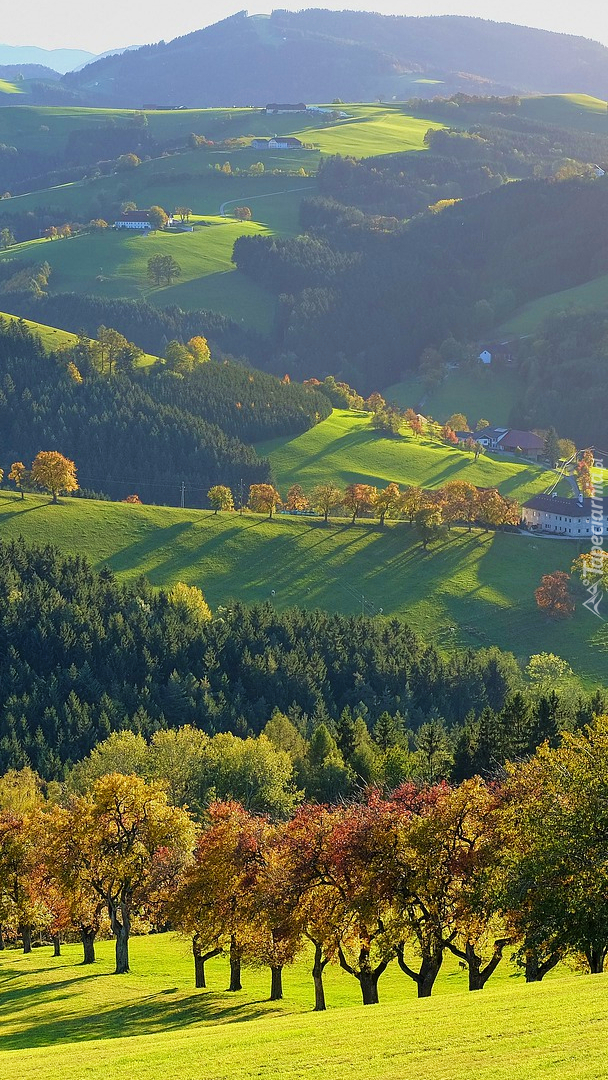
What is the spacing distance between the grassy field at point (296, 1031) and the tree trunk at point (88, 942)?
4116 millimetres

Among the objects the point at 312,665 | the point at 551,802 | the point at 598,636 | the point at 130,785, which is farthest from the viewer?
the point at 598,636

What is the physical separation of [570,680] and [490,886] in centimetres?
11387

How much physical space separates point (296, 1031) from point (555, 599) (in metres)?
147

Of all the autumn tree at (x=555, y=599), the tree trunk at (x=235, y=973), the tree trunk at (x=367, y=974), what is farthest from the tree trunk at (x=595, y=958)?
the autumn tree at (x=555, y=599)

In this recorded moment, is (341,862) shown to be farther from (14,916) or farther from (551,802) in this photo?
(14,916)

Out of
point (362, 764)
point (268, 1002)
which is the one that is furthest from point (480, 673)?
point (268, 1002)

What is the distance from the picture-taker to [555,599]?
188000 millimetres

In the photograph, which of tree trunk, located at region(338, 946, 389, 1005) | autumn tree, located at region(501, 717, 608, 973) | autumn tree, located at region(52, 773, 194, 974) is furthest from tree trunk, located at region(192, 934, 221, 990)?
autumn tree, located at region(501, 717, 608, 973)

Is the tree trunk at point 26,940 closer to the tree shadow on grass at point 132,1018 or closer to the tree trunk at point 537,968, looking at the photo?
the tree shadow on grass at point 132,1018

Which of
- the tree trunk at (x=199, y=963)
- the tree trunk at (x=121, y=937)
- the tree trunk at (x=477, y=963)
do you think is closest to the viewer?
the tree trunk at (x=477, y=963)

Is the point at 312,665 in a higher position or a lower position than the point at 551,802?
lower

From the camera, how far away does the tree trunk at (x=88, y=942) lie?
247ft

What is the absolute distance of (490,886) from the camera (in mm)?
55062

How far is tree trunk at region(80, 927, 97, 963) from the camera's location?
7531 centimetres
